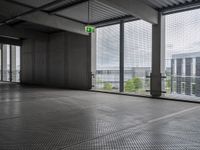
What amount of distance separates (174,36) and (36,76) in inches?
369

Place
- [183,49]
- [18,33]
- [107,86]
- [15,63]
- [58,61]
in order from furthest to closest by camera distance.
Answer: [15,63]
[58,61]
[18,33]
[107,86]
[183,49]

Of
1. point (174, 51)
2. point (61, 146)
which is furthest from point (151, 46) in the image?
point (61, 146)

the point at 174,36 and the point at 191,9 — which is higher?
the point at 191,9

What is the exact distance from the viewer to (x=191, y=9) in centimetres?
718

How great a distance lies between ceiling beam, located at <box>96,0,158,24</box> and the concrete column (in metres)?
0.33

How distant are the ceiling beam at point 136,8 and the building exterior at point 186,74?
1.79m

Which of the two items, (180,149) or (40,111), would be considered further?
(40,111)

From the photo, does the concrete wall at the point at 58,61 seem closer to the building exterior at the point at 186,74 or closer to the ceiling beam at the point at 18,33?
the ceiling beam at the point at 18,33

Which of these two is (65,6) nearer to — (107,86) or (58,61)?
(107,86)

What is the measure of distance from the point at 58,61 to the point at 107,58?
3425 millimetres

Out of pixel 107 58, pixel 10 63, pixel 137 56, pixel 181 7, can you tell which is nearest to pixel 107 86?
pixel 107 58

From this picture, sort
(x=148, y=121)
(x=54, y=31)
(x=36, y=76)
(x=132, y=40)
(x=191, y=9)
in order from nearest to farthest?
(x=148, y=121) → (x=191, y=9) → (x=132, y=40) → (x=54, y=31) → (x=36, y=76)

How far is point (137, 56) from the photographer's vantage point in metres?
8.81

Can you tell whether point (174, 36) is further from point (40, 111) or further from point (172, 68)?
point (40, 111)
